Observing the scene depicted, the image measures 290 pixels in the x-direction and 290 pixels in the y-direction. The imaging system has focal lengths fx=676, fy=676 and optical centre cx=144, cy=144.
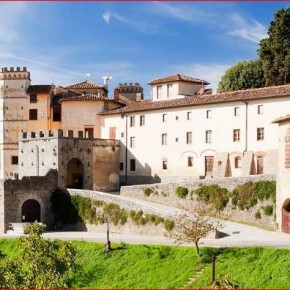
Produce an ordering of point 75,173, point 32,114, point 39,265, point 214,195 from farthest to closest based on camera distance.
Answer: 1. point 32,114
2. point 75,173
3. point 214,195
4. point 39,265

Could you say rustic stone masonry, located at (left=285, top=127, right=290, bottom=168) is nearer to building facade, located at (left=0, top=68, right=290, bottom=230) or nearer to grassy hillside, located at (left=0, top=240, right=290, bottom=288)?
building facade, located at (left=0, top=68, right=290, bottom=230)

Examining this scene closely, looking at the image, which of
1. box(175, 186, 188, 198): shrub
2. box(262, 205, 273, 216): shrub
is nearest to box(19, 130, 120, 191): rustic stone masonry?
box(175, 186, 188, 198): shrub

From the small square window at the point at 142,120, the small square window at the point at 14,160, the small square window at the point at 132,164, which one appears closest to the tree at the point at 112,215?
the small square window at the point at 132,164

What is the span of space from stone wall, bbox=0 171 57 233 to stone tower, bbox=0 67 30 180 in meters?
11.9

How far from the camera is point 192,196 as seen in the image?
48.1 metres

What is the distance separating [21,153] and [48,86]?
28.4 ft

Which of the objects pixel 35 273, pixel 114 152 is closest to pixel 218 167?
pixel 114 152

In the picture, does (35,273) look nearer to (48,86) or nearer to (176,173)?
(176,173)

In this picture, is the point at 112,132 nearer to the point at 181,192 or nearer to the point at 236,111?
the point at 236,111

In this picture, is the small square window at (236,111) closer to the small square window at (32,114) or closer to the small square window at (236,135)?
the small square window at (236,135)

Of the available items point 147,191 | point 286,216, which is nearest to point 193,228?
point 286,216

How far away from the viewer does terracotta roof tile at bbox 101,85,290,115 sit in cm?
4994

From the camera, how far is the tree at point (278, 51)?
61.2 meters

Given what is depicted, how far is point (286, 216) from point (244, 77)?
30.2 m
